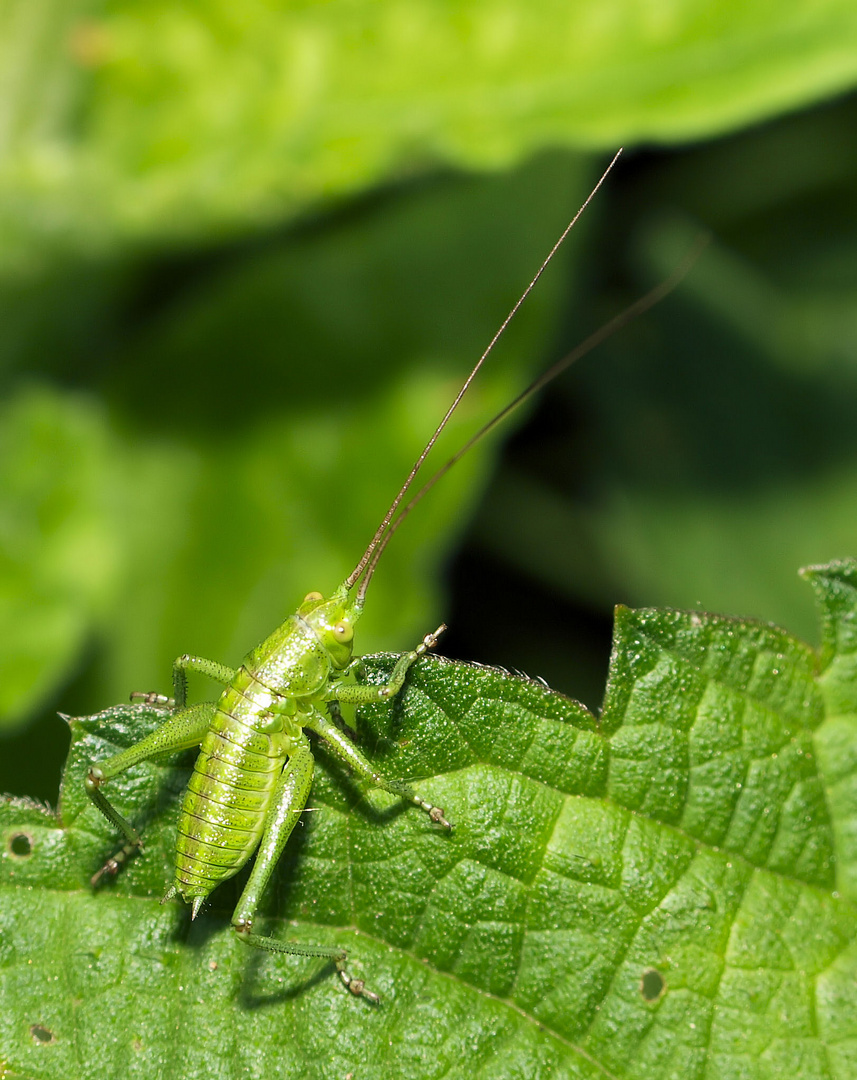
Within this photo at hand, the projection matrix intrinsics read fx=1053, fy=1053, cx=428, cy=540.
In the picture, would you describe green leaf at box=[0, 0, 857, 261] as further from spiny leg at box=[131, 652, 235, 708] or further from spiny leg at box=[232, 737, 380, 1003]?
spiny leg at box=[232, 737, 380, 1003]

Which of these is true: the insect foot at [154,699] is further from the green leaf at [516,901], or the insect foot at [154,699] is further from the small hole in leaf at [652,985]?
the small hole in leaf at [652,985]

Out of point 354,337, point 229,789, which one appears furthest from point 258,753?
point 354,337

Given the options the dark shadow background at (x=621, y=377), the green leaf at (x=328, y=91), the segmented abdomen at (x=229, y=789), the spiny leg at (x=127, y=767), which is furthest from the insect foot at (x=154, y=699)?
the green leaf at (x=328, y=91)

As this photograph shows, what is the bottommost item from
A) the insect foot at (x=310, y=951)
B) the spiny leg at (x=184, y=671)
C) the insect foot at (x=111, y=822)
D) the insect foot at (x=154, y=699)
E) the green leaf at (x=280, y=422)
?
the insect foot at (x=310, y=951)

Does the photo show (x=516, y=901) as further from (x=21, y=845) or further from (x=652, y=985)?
(x=21, y=845)

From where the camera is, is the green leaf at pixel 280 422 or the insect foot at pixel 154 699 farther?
the green leaf at pixel 280 422

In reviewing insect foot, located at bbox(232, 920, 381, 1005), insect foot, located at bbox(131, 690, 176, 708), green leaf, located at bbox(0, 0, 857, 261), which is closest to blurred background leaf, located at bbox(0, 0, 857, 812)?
green leaf, located at bbox(0, 0, 857, 261)

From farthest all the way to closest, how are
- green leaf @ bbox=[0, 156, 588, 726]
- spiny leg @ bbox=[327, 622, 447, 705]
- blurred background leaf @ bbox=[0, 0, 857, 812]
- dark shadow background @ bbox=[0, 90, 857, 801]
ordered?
dark shadow background @ bbox=[0, 90, 857, 801], green leaf @ bbox=[0, 156, 588, 726], blurred background leaf @ bbox=[0, 0, 857, 812], spiny leg @ bbox=[327, 622, 447, 705]

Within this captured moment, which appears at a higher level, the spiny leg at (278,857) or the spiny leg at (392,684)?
the spiny leg at (392,684)
